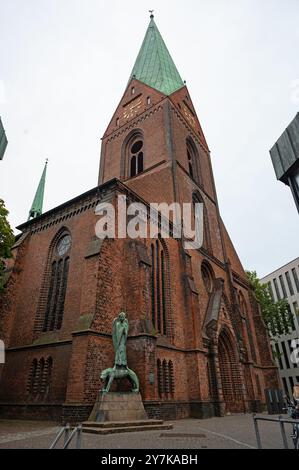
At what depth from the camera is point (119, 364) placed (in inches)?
429

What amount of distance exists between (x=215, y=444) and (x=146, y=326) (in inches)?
240

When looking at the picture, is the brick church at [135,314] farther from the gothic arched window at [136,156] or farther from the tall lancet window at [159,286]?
the gothic arched window at [136,156]

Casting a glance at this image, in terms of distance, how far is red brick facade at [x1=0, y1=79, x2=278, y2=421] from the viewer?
12.0 meters

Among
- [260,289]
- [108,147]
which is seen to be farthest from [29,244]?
[260,289]

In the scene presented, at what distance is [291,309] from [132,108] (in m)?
35.5

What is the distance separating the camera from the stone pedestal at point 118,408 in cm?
959

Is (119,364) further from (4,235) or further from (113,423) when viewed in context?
(4,235)

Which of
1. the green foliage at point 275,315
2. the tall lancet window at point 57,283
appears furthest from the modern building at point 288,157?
the green foliage at point 275,315

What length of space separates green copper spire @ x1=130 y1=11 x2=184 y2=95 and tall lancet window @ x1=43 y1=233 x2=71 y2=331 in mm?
19073

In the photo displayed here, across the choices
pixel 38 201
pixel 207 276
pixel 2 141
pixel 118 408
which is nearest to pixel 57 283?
pixel 118 408

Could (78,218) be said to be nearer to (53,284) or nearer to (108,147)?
(53,284)

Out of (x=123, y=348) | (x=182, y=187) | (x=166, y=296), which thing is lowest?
(x=123, y=348)

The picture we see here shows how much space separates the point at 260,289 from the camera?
108 ft

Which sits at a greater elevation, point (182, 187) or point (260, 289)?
point (182, 187)
